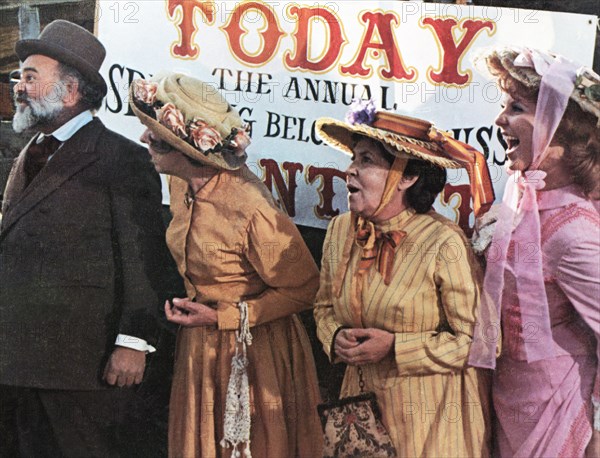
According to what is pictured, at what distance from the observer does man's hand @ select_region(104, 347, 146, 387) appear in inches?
168

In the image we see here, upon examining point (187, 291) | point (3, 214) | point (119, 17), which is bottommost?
point (187, 291)

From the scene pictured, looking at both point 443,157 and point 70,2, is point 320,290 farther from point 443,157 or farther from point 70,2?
point 70,2

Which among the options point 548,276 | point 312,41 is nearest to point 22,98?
point 312,41

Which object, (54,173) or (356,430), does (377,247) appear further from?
(54,173)

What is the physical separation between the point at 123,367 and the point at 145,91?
1.26 metres

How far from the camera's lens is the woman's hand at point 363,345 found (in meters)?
3.84

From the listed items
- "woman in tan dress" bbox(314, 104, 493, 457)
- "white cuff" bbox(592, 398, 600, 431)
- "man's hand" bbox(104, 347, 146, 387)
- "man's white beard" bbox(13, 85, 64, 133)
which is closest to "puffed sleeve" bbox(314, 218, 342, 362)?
"woman in tan dress" bbox(314, 104, 493, 457)

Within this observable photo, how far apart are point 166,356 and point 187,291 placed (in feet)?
1.20

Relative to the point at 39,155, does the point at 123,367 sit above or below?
below

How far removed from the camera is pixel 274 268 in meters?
4.19

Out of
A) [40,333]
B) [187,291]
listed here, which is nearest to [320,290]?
[187,291]

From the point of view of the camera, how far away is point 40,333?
427 centimetres

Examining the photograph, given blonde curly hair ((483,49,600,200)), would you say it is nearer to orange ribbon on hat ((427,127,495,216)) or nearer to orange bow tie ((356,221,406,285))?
orange ribbon on hat ((427,127,495,216))

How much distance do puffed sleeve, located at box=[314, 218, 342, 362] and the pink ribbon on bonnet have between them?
613mm
